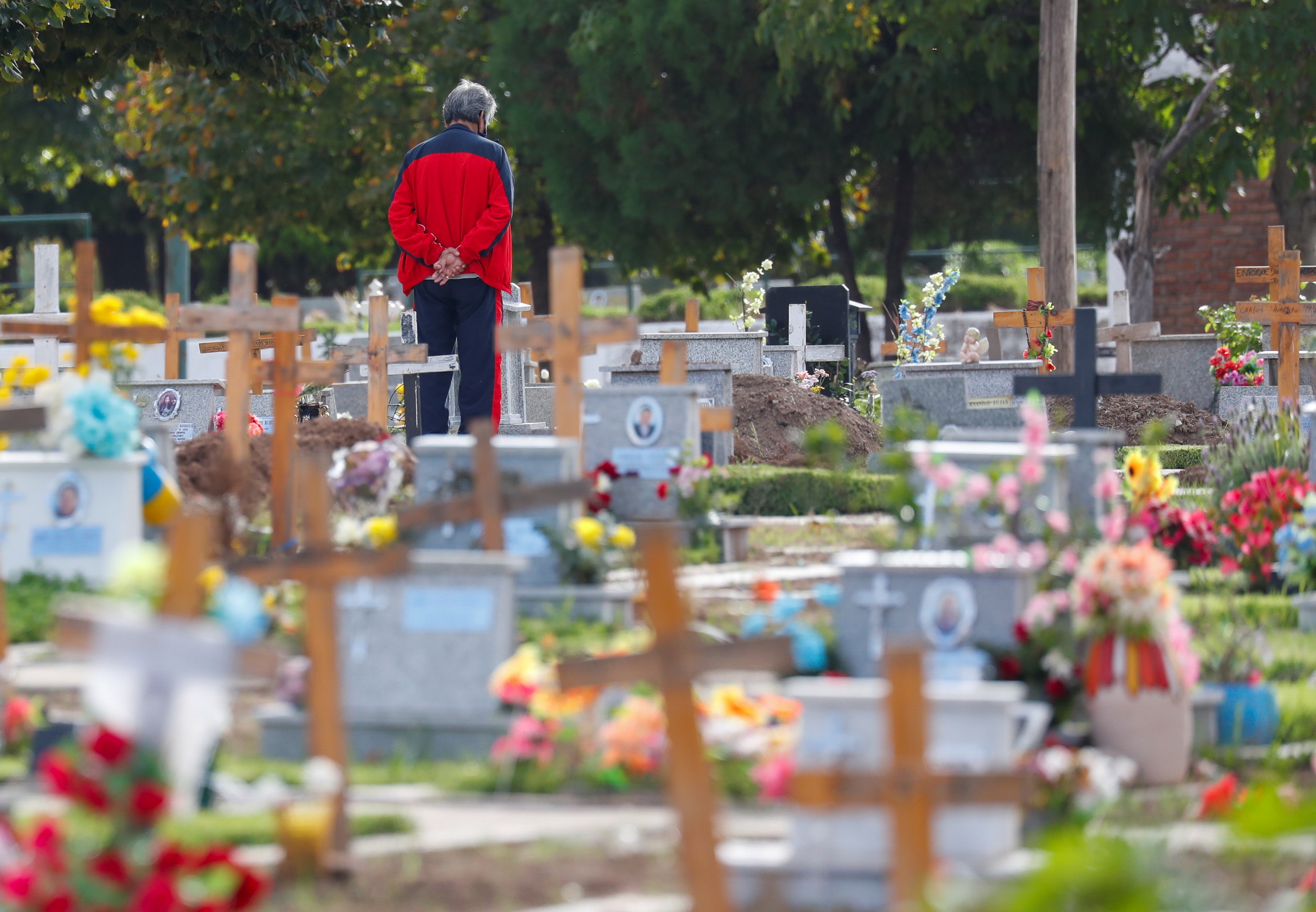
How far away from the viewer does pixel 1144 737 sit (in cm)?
482

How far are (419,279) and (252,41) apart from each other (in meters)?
4.85

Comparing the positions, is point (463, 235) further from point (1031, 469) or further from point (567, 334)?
point (1031, 469)

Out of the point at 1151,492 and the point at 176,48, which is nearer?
the point at 1151,492

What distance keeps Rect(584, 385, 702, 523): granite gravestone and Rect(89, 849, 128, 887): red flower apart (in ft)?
15.2

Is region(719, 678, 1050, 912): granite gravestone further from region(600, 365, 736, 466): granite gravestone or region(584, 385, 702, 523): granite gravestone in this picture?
region(600, 365, 736, 466): granite gravestone

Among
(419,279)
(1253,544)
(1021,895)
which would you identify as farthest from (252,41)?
(1021,895)

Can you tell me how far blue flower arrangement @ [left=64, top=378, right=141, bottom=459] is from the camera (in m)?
6.38

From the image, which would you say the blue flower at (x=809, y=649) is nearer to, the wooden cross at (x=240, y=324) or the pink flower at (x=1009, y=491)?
the pink flower at (x=1009, y=491)

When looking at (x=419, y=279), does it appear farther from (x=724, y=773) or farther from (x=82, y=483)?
(x=724, y=773)

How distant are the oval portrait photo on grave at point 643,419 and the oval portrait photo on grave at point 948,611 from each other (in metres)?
2.74

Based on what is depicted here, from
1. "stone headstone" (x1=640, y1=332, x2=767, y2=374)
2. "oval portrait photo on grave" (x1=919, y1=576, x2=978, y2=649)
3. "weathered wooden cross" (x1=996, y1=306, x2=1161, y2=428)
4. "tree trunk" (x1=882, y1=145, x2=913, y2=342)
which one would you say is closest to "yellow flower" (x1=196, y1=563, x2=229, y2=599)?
"oval portrait photo on grave" (x1=919, y1=576, x2=978, y2=649)

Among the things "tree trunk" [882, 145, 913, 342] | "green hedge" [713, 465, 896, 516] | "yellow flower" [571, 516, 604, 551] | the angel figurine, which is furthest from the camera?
"tree trunk" [882, 145, 913, 342]

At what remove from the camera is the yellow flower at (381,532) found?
6.03 meters

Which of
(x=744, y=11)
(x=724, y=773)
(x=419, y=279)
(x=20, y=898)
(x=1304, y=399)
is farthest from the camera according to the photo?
(x=744, y=11)
